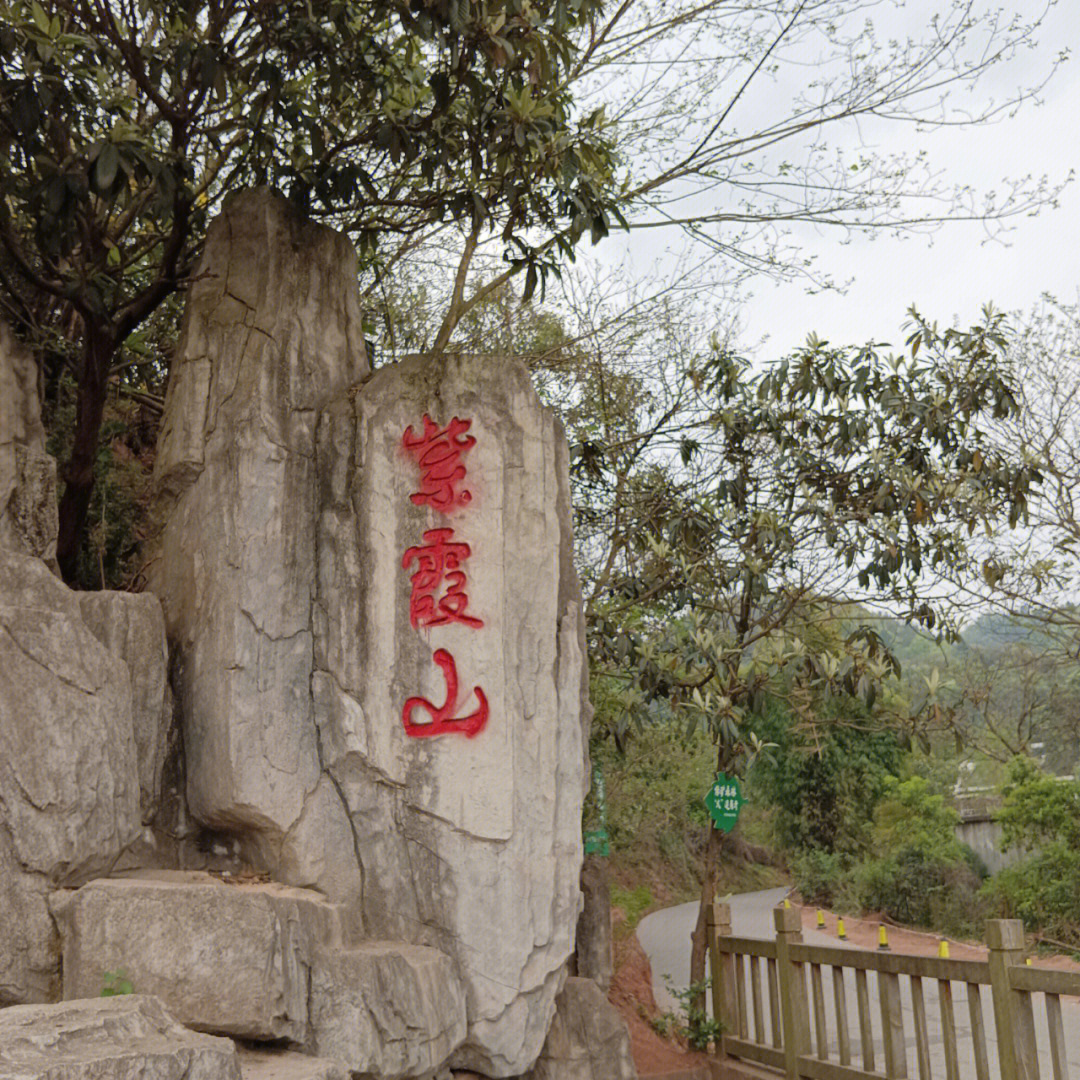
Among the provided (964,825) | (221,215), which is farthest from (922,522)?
(964,825)

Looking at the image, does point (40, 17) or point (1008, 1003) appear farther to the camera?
point (1008, 1003)

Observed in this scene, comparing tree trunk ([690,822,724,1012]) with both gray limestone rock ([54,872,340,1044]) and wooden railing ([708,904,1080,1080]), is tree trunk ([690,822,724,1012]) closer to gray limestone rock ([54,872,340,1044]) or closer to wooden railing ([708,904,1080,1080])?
wooden railing ([708,904,1080,1080])

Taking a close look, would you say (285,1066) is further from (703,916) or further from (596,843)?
(703,916)

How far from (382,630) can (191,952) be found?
4.57 feet

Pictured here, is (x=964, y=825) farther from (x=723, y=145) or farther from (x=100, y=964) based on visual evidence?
(x=100, y=964)

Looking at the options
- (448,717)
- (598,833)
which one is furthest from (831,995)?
(448,717)

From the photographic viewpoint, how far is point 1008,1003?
16.3ft

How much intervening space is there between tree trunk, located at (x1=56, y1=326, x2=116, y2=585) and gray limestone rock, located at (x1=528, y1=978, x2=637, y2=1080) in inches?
114

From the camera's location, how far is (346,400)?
5.00 meters

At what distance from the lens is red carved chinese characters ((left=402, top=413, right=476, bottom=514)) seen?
4855 millimetres

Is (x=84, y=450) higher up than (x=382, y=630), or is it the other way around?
(x=84, y=450)

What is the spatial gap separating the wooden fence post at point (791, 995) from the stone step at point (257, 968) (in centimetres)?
286

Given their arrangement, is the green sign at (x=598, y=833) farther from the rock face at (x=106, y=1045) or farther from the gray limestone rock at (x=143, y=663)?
the rock face at (x=106, y=1045)

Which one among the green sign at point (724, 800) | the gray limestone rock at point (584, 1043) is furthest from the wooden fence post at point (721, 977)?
the gray limestone rock at point (584, 1043)
